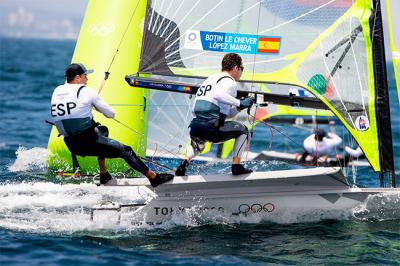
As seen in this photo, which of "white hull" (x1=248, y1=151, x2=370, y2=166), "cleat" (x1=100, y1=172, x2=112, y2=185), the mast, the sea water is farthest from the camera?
"white hull" (x1=248, y1=151, x2=370, y2=166)

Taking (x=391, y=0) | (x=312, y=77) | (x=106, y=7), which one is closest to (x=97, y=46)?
(x=106, y=7)

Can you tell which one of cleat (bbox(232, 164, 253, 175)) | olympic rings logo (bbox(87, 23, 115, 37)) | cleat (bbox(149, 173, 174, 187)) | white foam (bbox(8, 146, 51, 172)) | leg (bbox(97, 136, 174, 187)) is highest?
olympic rings logo (bbox(87, 23, 115, 37))

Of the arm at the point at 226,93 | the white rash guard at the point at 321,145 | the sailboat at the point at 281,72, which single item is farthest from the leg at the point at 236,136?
the white rash guard at the point at 321,145

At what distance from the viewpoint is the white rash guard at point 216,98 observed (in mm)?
7094

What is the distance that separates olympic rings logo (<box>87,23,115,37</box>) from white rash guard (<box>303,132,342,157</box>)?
13.1 ft

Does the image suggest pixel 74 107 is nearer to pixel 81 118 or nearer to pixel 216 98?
pixel 81 118

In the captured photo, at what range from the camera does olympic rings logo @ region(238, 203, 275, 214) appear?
7.62 meters

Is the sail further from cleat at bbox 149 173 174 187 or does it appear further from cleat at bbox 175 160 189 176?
cleat at bbox 149 173 174 187

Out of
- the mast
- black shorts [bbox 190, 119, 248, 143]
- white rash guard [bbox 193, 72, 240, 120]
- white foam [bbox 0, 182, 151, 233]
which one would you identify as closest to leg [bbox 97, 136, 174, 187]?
white foam [bbox 0, 182, 151, 233]

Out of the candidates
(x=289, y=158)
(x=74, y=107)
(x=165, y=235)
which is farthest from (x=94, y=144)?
(x=289, y=158)

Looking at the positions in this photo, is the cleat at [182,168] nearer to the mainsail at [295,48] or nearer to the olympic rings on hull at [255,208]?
the olympic rings on hull at [255,208]

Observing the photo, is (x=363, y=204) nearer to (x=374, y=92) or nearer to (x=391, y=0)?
(x=374, y=92)

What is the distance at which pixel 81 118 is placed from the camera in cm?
702

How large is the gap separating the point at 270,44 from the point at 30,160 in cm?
421
